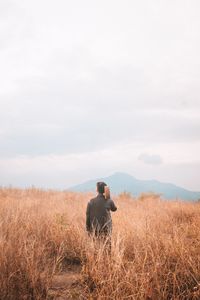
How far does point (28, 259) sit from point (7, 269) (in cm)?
27

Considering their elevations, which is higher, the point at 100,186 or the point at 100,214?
the point at 100,186

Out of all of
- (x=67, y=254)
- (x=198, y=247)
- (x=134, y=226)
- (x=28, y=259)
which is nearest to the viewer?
(x=28, y=259)

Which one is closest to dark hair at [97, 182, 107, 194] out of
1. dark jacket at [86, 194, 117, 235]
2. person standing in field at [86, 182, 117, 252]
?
person standing in field at [86, 182, 117, 252]

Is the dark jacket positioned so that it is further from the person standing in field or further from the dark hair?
the dark hair

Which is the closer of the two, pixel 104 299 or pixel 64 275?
pixel 104 299

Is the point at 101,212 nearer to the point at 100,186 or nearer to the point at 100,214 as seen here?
the point at 100,214

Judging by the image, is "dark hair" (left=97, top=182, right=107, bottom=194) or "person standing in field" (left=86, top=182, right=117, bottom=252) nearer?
"person standing in field" (left=86, top=182, right=117, bottom=252)

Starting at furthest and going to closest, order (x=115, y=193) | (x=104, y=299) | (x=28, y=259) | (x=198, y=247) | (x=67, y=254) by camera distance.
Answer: (x=115, y=193), (x=67, y=254), (x=198, y=247), (x=28, y=259), (x=104, y=299)

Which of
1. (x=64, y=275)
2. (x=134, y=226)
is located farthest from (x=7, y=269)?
(x=134, y=226)

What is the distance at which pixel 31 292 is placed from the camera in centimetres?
436

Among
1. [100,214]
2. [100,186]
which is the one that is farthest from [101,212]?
[100,186]

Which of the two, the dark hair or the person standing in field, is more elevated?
the dark hair

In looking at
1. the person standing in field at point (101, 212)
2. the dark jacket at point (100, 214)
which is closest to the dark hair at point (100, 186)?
the person standing in field at point (101, 212)

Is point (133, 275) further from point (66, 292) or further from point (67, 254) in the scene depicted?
point (67, 254)
